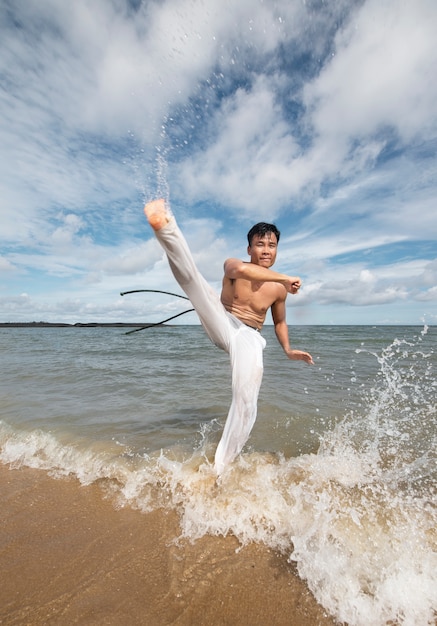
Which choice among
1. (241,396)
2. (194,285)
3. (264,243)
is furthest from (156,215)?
(241,396)

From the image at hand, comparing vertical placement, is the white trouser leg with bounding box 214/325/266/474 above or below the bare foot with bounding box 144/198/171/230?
below

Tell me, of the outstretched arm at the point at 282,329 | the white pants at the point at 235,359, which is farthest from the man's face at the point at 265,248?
the white pants at the point at 235,359

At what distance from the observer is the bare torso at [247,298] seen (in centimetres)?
377

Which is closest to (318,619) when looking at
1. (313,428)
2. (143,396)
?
(313,428)

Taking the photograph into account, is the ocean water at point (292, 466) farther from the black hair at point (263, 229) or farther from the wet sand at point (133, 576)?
the black hair at point (263, 229)

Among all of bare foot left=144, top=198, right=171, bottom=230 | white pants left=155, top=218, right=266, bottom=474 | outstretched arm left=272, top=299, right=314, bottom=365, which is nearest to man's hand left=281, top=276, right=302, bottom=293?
white pants left=155, top=218, right=266, bottom=474

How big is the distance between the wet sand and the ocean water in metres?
0.17

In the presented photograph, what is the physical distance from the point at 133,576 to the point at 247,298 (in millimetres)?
2724

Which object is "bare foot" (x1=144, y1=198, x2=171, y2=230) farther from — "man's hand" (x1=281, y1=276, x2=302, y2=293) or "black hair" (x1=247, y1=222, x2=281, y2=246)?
"black hair" (x1=247, y1=222, x2=281, y2=246)

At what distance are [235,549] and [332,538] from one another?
782 millimetres

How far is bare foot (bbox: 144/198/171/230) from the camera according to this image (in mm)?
2373

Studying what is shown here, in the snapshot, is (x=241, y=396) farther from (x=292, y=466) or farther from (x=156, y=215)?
(x=156, y=215)

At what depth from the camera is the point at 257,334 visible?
3.62m

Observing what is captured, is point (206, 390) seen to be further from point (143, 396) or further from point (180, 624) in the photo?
point (180, 624)
